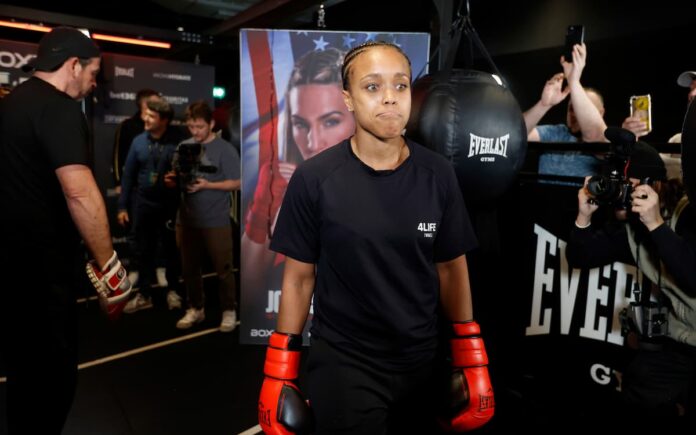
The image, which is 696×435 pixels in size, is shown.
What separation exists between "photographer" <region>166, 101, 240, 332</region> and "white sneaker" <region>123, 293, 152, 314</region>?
0.83 m

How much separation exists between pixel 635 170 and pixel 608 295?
800 mm

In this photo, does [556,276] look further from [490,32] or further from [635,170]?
[490,32]

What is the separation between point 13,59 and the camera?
5.04m

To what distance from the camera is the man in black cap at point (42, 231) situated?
199 centimetres

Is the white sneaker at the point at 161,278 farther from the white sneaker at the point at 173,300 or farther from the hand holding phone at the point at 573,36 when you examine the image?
the hand holding phone at the point at 573,36

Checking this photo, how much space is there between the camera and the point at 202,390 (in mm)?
3223

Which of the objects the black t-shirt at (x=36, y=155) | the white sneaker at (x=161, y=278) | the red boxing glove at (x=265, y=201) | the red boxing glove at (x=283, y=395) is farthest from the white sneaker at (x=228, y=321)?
the red boxing glove at (x=283, y=395)

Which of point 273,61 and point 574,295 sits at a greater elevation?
point 273,61

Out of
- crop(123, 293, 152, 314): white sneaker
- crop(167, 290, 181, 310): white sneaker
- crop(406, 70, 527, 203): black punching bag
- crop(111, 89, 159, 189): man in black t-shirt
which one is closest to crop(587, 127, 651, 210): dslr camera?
crop(406, 70, 527, 203): black punching bag

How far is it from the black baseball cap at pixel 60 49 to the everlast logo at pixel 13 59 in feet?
11.6

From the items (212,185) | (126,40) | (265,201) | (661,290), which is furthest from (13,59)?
(661,290)

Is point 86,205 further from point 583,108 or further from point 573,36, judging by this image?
point 583,108

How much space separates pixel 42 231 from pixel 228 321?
226cm

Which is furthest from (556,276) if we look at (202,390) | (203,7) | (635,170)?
(203,7)
